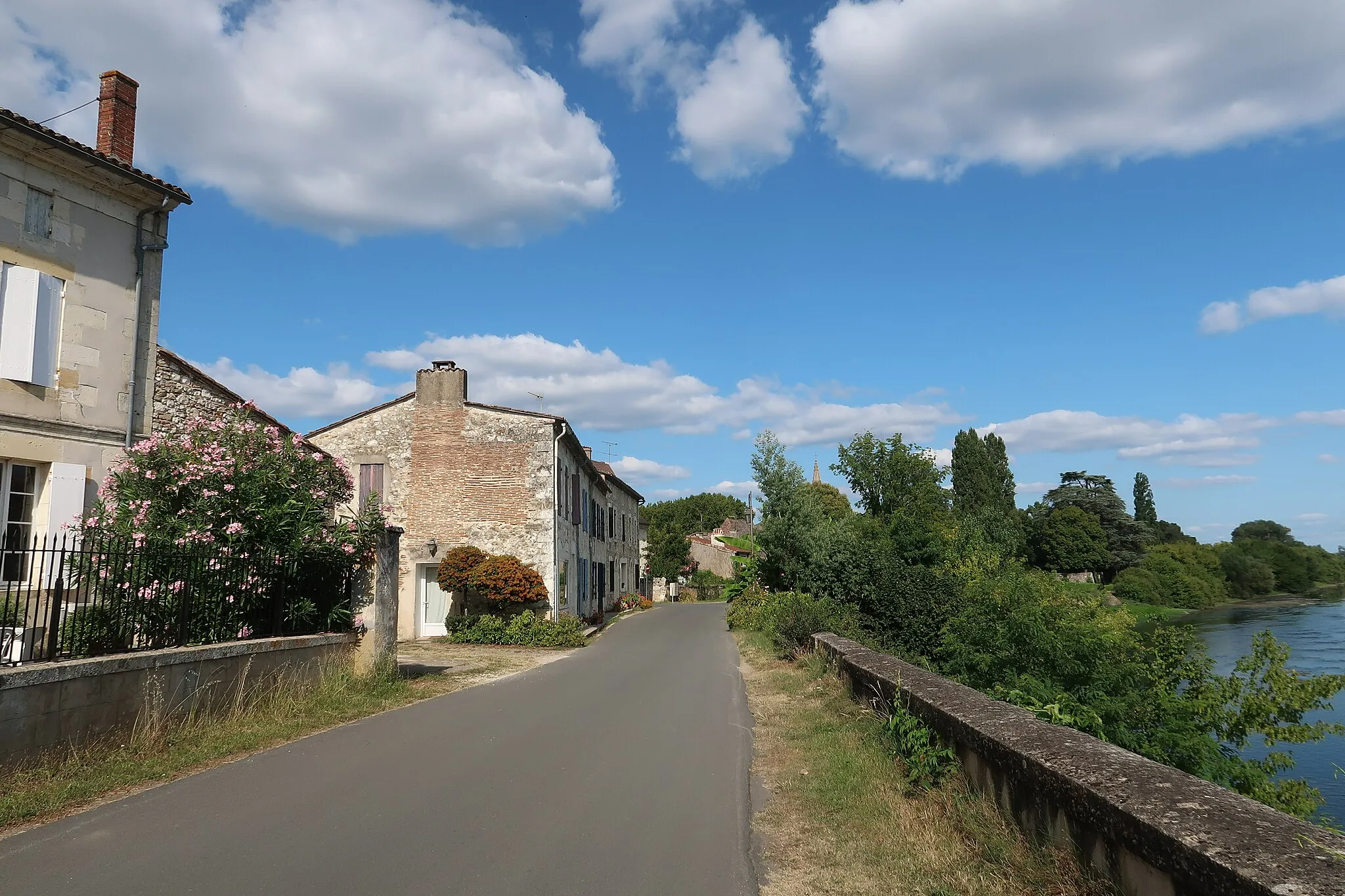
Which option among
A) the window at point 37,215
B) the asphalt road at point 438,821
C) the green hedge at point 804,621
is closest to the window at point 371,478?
the green hedge at point 804,621

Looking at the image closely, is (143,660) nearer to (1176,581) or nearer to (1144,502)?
(1176,581)

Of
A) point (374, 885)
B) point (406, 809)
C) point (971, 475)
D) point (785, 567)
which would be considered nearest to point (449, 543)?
point (785, 567)

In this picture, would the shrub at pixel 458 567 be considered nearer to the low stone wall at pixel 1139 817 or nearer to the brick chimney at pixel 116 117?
the brick chimney at pixel 116 117

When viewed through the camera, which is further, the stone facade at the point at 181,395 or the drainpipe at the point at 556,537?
the drainpipe at the point at 556,537

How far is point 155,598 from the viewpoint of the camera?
816 centimetres

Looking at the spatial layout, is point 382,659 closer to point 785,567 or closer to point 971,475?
point 785,567

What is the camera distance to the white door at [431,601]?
71.9 feet

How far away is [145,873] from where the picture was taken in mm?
4266

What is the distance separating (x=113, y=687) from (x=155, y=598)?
1.53 metres

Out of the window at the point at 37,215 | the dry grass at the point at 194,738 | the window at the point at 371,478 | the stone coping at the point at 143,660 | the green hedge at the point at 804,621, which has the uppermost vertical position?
the window at the point at 37,215

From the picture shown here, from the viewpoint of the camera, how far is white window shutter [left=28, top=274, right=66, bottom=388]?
1005 cm

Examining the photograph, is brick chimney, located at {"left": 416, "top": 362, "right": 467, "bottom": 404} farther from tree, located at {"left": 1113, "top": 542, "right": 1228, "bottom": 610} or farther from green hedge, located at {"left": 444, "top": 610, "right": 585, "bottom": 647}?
tree, located at {"left": 1113, "top": 542, "right": 1228, "bottom": 610}

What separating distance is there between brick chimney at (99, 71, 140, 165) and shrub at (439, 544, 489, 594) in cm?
1148

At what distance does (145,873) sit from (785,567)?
21.7 meters
